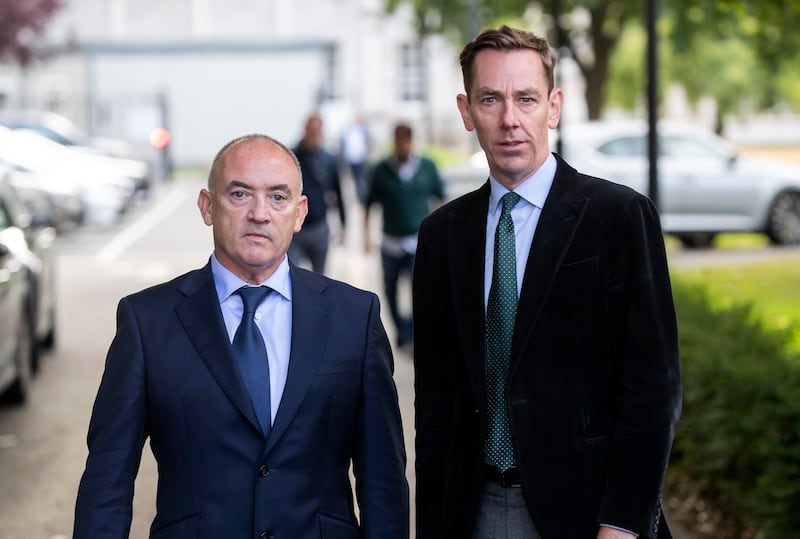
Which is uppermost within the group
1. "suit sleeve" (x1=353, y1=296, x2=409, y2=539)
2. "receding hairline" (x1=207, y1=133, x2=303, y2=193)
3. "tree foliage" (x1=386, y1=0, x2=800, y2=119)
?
"tree foliage" (x1=386, y1=0, x2=800, y2=119)

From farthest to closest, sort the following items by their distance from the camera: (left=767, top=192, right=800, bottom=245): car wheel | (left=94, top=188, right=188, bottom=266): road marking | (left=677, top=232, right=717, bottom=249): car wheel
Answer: (left=94, top=188, right=188, bottom=266): road marking, (left=677, top=232, right=717, bottom=249): car wheel, (left=767, top=192, right=800, bottom=245): car wheel

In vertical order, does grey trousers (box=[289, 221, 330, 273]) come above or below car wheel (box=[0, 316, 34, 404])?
above

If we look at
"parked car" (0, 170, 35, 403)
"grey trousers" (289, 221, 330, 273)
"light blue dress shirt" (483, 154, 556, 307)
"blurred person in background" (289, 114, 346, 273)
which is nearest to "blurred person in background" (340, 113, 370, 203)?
"blurred person in background" (289, 114, 346, 273)

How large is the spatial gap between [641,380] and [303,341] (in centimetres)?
76

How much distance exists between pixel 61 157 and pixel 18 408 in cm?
2071

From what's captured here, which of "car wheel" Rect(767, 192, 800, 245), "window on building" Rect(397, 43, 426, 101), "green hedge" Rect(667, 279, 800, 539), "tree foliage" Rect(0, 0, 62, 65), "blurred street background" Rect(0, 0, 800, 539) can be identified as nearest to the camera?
"green hedge" Rect(667, 279, 800, 539)

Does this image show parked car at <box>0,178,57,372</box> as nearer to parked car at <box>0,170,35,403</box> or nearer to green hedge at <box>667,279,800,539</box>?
parked car at <box>0,170,35,403</box>

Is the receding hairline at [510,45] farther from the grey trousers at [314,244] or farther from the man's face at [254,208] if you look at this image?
the grey trousers at [314,244]

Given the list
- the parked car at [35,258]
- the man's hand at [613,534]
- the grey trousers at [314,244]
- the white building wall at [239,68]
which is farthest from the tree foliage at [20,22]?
the man's hand at [613,534]

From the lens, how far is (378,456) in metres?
3.54

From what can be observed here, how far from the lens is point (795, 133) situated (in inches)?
2702

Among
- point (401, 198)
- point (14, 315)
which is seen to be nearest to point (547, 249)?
point (14, 315)

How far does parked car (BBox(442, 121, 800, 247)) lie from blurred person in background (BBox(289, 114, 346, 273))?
7876 mm

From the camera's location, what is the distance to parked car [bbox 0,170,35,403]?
403 inches
